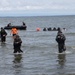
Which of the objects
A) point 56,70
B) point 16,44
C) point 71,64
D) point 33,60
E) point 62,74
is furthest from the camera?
point 16,44

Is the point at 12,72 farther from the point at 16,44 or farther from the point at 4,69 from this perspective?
the point at 16,44

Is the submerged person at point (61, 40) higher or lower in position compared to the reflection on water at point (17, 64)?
higher

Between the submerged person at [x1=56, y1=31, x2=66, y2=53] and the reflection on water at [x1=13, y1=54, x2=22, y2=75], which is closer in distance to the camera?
the reflection on water at [x1=13, y1=54, x2=22, y2=75]

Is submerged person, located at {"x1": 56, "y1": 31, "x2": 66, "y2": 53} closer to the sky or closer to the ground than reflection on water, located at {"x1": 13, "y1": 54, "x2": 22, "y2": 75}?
closer to the sky

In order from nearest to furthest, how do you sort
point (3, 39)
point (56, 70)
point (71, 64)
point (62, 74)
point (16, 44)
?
point (62, 74) < point (56, 70) < point (71, 64) < point (16, 44) < point (3, 39)

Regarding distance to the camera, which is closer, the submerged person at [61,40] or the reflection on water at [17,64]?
the reflection on water at [17,64]

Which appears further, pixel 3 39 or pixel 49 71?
pixel 3 39

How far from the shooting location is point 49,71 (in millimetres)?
16047

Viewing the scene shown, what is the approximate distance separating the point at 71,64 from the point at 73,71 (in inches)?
88.3

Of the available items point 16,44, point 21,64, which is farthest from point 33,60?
point 16,44

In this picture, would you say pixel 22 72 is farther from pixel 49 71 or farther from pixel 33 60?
pixel 33 60

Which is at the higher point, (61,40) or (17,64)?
(61,40)

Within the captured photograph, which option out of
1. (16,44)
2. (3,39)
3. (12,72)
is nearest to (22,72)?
(12,72)

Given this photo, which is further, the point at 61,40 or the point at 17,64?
the point at 61,40
